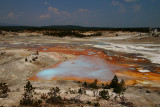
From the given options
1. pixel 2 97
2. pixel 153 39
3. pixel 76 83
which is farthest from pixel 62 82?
pixel 153 39

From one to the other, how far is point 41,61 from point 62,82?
5.14 metres

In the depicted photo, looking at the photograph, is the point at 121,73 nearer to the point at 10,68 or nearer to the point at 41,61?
the point at 41,61

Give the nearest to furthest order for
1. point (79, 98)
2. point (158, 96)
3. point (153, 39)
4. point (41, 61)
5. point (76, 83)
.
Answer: point (79, 98) → point (158, 96) → point (76, 83) → point (41, 61) → point (153, 39)

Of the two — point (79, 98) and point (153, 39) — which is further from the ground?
point (153, 39)

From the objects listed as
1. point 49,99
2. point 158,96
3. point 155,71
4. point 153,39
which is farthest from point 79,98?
point 153,39

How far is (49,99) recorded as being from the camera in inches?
205

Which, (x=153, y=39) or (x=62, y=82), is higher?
(x=153, y=39)

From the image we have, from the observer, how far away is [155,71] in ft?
35.0

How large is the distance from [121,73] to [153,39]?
845 inches

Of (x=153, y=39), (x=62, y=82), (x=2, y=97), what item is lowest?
(x=62, y=82)

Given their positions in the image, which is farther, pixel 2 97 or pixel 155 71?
pixel 155 71

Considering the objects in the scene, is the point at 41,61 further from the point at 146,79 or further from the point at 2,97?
the point at 146,79

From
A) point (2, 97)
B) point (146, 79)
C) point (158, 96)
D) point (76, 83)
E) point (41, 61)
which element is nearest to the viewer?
point (2, 97)

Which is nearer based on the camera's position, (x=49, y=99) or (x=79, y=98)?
(x=49, y=99)
